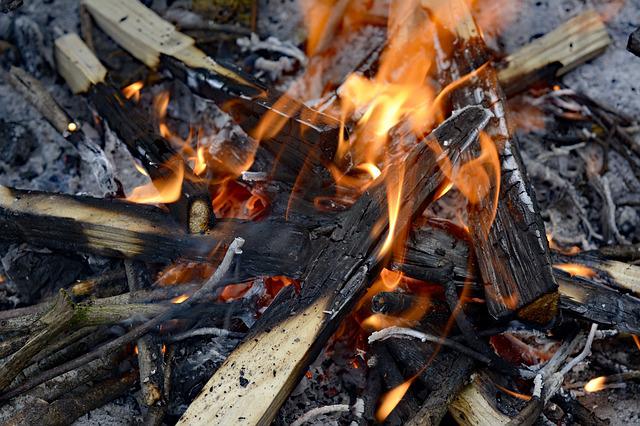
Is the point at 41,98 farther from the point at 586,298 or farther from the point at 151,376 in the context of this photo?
the point at 586,298

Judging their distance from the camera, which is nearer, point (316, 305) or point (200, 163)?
point (316, 305)

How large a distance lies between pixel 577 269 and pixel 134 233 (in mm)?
1684

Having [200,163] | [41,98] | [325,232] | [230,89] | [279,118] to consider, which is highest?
[41,98]

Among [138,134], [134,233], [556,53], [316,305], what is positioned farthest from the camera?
[556,53]

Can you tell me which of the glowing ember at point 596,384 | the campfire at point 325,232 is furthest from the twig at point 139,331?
the glowing ember at point 596,384

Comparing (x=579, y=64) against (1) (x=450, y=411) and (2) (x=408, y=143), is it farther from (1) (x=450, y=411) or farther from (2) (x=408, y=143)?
(1) (x=450, y=411)

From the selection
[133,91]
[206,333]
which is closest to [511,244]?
[206,333]

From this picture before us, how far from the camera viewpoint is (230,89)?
112 inches

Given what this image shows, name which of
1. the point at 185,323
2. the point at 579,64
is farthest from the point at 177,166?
the point at 579,64

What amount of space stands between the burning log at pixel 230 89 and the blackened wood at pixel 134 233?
342 mm

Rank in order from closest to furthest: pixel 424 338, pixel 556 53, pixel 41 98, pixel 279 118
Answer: pixel 424 338 → pixel 279 118 → pixel 41 98 → pixel 556 53

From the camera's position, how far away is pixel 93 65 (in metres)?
3.13

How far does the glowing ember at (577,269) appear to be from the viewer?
101 inches

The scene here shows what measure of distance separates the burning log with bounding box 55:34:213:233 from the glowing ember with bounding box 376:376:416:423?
90 cm
